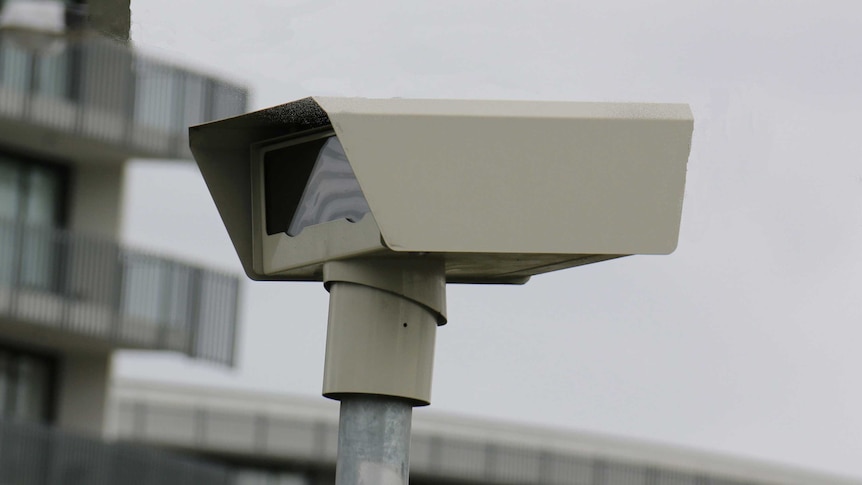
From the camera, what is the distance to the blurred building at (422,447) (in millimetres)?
30547

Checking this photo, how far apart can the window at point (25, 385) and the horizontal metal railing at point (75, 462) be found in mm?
598

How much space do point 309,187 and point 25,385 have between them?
1826cm

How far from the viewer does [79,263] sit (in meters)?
19.8

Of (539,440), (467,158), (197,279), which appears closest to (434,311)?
(467,158)

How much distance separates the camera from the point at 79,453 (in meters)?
19.2

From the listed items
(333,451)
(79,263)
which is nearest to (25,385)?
(79,263)

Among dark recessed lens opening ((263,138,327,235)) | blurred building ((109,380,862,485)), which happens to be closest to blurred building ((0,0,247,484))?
blurred building ((109,380,862,485))

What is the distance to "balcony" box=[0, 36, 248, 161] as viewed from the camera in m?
18.8

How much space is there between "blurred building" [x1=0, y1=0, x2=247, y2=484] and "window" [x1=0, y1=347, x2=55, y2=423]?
0.06 ft

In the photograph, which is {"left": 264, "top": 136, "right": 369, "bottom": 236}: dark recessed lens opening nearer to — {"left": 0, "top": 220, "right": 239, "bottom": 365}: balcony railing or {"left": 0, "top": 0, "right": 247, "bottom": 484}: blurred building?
{"left": 0, "top": 0, "right": 247, "bottom": 484}: blurred building

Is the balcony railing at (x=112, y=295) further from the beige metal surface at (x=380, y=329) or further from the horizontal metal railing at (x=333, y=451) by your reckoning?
the beige metal surface at (x=380, y=329)

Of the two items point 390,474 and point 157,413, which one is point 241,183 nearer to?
point 390,474

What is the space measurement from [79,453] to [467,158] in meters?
18.0

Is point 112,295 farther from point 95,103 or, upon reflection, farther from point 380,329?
point 380,329
